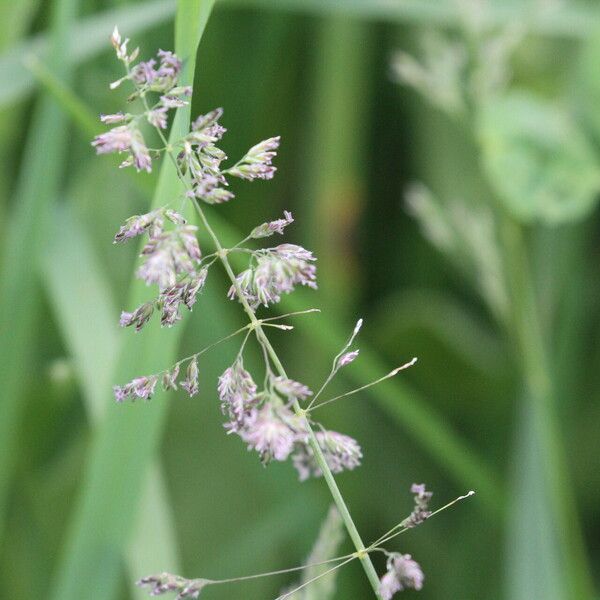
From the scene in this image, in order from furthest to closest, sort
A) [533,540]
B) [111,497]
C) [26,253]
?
[533,540]
[26,253]
[111,497]

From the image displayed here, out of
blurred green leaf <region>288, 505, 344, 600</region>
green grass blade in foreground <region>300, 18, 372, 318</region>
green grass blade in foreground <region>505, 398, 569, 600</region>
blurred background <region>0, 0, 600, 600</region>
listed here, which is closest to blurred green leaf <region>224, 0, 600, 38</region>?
blurred background <region>0, 0, 600, 600</region>

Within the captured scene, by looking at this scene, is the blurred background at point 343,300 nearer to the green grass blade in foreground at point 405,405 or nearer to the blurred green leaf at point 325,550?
the green grass blade in foreground at point 405,405

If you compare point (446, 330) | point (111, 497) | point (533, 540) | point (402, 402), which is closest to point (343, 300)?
point (446, 330)

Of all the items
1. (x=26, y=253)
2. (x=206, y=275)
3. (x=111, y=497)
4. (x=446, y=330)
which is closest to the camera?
(x=206, y=275)

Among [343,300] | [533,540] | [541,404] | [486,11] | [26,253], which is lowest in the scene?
[533,540]

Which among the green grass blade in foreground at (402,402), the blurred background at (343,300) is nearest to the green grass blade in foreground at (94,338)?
the blurred background at (343,300)

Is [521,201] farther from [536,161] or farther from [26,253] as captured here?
[26,253]

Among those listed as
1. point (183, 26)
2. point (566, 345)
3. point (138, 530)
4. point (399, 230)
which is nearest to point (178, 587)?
point (183, 26)

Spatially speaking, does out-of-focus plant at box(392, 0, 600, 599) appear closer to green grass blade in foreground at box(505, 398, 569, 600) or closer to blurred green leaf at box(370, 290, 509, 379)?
green grass blade in foreground at box(505, 398, 569, 600)
